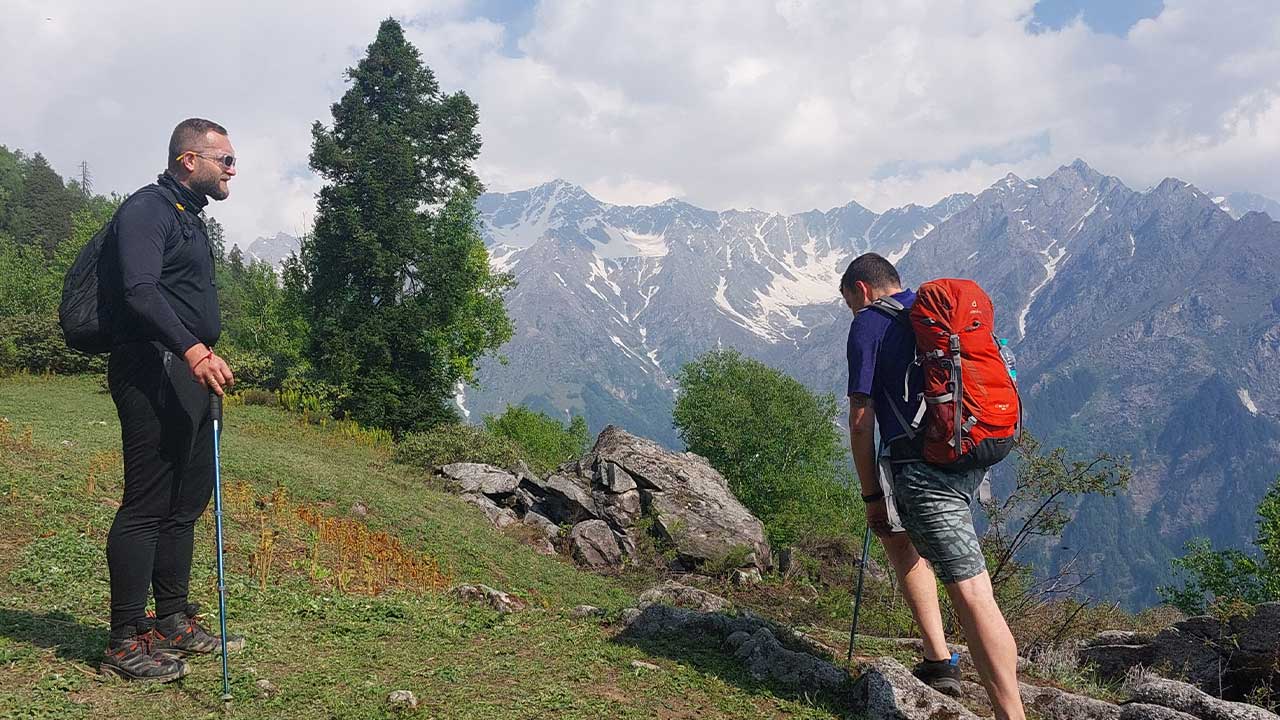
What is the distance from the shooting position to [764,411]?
49.0 m

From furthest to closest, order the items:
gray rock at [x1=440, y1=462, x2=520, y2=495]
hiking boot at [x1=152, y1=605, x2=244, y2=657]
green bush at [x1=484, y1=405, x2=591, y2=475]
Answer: green bush at [x1=484, y1=405, x2=591, y2=475] → gray rock at [x1=440, y1=462, x2=520, y2=495] → hiking boot at [x1=152, y1=605, x2=244, y2=657]

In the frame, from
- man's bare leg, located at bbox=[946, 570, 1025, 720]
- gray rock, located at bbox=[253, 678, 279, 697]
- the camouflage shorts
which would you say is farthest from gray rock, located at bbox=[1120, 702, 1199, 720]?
gray rock, located at bbox=[253, 678, 279, 697]

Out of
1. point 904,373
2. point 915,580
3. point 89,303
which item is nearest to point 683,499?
point 915,580

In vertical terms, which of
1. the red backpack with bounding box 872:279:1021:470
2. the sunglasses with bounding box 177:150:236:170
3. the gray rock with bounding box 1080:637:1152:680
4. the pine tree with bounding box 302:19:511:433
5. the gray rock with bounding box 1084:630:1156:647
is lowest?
the gray rock with bounding box 1080:637:1152:680

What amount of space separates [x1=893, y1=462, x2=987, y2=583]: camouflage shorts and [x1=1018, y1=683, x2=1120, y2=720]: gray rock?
5.13 ft

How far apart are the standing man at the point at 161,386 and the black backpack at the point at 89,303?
0.05 m

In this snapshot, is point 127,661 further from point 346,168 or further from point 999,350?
point 346,168

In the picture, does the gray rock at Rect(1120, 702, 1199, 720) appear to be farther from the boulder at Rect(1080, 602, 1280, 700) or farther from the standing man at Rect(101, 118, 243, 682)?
the standing man at Rect(101, 118, 243, 682)

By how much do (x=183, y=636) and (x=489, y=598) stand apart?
118 inches

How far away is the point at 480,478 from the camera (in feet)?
64.7

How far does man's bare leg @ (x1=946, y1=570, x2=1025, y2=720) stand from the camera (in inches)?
156

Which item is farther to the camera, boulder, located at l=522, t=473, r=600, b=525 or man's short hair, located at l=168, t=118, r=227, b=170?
boulder, located at l=522, t=473, r=600, b=525

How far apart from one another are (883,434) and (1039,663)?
3.61 meters

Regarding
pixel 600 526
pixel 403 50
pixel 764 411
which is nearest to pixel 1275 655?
pixel 600 526
